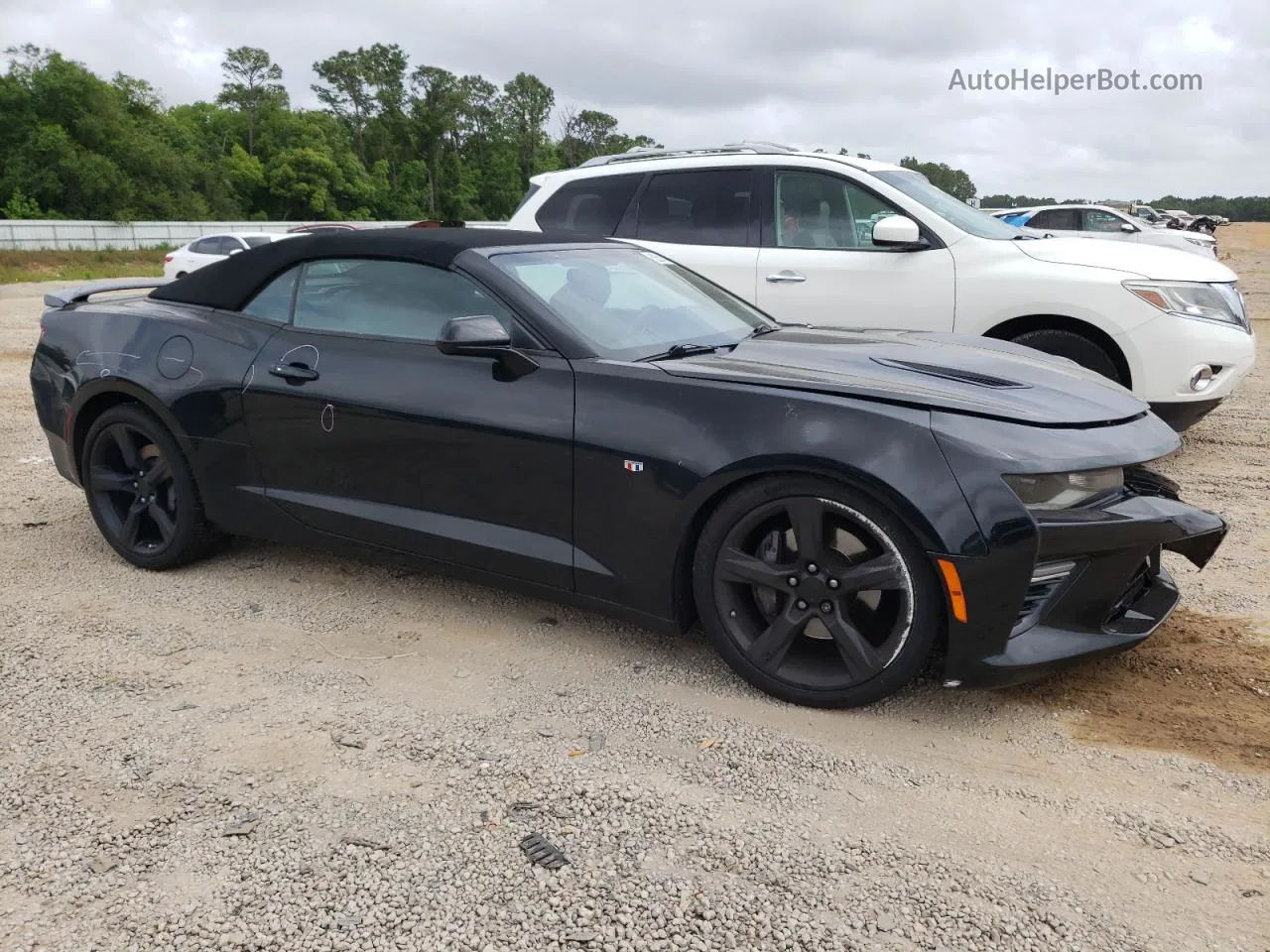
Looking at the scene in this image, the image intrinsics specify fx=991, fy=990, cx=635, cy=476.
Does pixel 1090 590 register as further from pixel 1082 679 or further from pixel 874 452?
pixel 874 452

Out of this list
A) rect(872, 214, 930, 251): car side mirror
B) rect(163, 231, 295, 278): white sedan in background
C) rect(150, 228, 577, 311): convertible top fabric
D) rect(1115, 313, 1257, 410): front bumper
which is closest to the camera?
rect(150, 228, 577, 311): convertible top fabric

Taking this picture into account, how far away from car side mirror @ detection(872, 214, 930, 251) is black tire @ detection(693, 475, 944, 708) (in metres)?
3.25

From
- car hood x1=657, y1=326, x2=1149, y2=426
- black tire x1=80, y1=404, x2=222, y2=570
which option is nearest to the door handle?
black tire x1=80, y1=404, x2=222, y2=570

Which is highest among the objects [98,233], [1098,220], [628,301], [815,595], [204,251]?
[98,233]

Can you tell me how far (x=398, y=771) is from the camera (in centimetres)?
273

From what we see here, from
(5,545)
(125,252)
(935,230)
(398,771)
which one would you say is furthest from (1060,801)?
(125,252)

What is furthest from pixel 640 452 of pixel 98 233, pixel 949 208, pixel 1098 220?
pixel 98 233

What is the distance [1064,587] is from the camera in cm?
278

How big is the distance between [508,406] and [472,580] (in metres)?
0.66

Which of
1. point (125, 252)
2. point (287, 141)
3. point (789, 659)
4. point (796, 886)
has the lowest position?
point (796, 886)

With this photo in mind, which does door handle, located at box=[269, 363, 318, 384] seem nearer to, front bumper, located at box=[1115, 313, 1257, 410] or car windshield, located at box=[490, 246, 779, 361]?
car windshield, located at box=[490, 246, 779, 361]

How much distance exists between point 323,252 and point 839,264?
324cm

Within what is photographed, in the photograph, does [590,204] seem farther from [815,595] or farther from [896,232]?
[815,595]

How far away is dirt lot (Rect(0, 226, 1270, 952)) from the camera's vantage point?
6.98 feet
